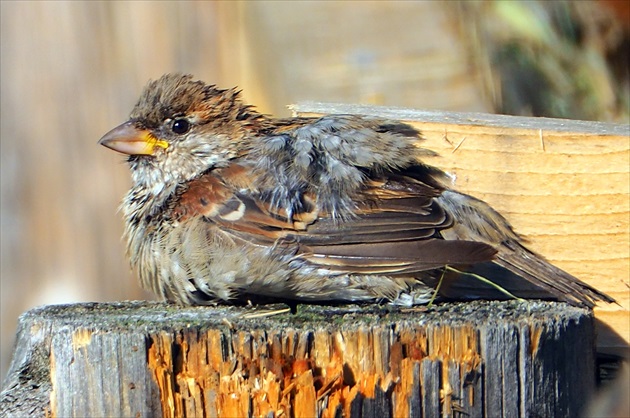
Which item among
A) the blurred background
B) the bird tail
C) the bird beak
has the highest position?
the blurred background

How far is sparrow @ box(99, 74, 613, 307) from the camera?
2.89m

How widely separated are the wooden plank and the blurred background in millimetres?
915

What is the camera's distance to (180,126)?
363 centimetres

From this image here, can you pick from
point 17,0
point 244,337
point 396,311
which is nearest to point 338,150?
point 396,311

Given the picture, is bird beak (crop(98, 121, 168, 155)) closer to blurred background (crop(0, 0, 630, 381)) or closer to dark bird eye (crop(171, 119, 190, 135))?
dark bird eye (crop(171, 119, 190, 135))

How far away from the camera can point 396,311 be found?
254 cm

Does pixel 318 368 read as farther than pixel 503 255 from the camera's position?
No

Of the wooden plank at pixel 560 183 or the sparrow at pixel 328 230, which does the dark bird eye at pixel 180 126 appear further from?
the wooden plank at pixel 560 183

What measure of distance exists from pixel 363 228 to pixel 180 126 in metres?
1.05

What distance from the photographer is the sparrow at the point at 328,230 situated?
9.47ft

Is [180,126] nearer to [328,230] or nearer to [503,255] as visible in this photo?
[328,230]

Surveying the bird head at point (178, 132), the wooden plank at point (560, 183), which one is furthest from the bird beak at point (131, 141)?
the wooden plank at point (560, 183)

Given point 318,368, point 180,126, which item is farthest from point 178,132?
point 318,368

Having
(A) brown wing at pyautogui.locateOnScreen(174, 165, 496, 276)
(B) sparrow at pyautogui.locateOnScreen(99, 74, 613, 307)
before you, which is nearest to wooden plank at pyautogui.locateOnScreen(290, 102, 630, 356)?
(B) sparrow at pyautogui.locateOnScreen(99, 74, 613, 307)
